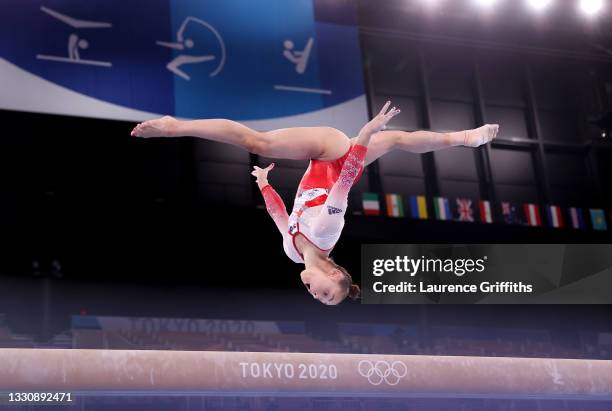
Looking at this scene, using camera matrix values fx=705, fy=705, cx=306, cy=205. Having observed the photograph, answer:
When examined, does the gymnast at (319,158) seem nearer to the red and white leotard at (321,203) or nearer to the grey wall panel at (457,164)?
the red and white leotard at (321,203)

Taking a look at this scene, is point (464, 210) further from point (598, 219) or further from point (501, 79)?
point (501, 79)

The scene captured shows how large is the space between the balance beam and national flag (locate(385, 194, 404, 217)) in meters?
2.48

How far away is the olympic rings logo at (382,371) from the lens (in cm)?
733

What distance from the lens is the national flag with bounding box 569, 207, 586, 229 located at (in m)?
10.2

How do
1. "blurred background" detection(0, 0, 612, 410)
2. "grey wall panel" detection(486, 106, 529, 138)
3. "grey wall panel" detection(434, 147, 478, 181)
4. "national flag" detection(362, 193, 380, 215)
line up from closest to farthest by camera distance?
1. "blurred background" detection(0, 0, 612, 410)
2. "national flag" detection(362, 193, 380, 215)
3. "grey wall panel" detection(434, 147, 478, 181)
4. "grey wall panel" detection(486, 106, 529, 138)

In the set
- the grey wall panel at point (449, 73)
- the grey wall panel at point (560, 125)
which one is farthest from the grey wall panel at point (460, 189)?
the grey wall panel at point (560, 125)

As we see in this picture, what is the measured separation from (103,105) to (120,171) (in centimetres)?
101

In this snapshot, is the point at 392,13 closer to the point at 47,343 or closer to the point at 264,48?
the point at 264,48

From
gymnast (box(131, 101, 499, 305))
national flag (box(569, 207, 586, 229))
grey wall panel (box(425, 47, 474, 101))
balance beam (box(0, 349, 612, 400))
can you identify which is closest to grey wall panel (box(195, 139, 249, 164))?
balance beam (box(0, 349, 612, 400))

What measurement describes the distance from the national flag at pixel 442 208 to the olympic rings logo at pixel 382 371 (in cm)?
286

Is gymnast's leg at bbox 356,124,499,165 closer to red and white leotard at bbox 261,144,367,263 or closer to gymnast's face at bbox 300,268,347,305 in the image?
red and white leotard at bbox 261,144,367,263

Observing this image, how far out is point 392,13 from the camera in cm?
995

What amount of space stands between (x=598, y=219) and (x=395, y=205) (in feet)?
10.5

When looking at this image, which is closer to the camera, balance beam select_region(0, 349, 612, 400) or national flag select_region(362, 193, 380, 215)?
balance beam select_region(0, 349, 612, 400)
